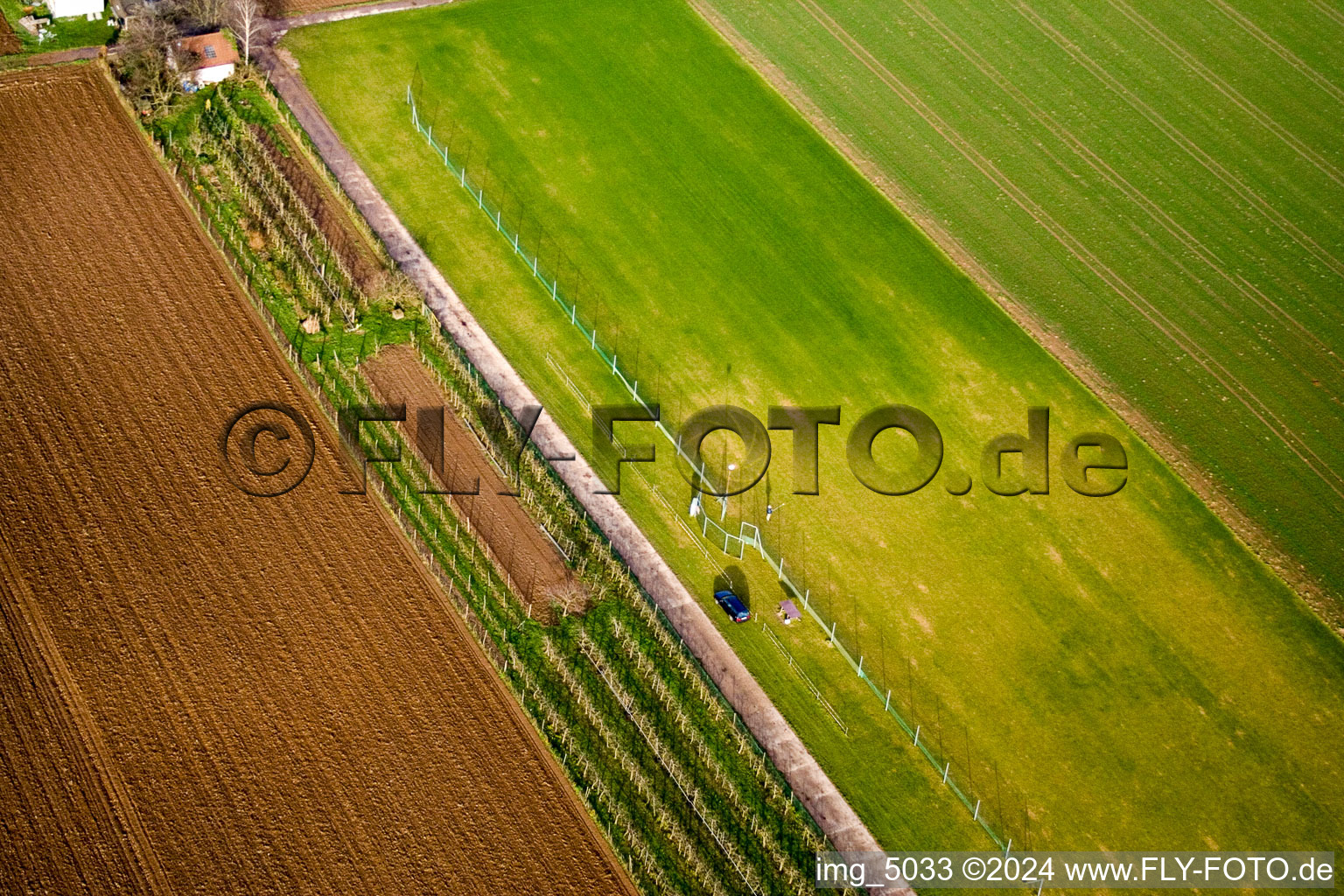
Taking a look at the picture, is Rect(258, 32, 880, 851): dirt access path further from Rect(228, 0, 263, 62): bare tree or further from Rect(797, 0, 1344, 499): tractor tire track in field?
Rect(797, 0, 1344, 499): tractor tire track in field

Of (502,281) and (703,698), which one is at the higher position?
(502,281)

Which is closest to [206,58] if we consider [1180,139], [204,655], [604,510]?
[604,510]

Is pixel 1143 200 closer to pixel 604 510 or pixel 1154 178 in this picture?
pixel 1154 178

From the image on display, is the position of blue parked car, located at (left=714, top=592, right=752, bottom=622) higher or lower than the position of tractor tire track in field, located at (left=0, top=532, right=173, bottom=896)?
higher

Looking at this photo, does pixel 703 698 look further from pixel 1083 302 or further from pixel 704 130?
pixel 704 130

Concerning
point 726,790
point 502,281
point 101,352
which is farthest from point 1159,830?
point 101,352

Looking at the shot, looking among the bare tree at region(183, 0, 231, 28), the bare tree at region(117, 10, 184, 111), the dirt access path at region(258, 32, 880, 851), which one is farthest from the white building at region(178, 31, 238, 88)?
the dirt access path at region(258, 32, 880, 851)

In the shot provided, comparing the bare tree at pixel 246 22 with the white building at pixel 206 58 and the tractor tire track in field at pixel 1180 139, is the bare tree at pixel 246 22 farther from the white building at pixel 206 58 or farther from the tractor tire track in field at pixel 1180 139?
the tractor tire track in field at pixel 1180 139

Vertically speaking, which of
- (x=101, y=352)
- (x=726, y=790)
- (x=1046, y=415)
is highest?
(x=1046, y=415)
